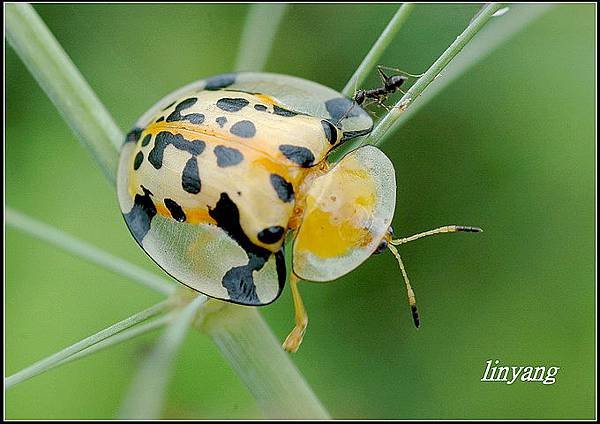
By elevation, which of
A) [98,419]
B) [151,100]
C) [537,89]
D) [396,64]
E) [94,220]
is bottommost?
[98,419]

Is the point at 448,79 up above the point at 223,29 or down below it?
above

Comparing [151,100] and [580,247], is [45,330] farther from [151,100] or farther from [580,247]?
[580,247]

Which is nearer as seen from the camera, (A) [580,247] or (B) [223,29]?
(A) [580,247]

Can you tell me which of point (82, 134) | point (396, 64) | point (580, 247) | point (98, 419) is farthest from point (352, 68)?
point (98, 419)

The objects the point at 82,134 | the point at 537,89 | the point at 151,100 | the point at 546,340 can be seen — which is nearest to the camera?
the point at 82,134

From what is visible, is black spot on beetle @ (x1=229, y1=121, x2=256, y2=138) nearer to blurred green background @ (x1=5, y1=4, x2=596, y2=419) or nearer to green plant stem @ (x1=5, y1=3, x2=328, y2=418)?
green plant stem @ (x1=5, y1=3, x2=328, y2=418)
